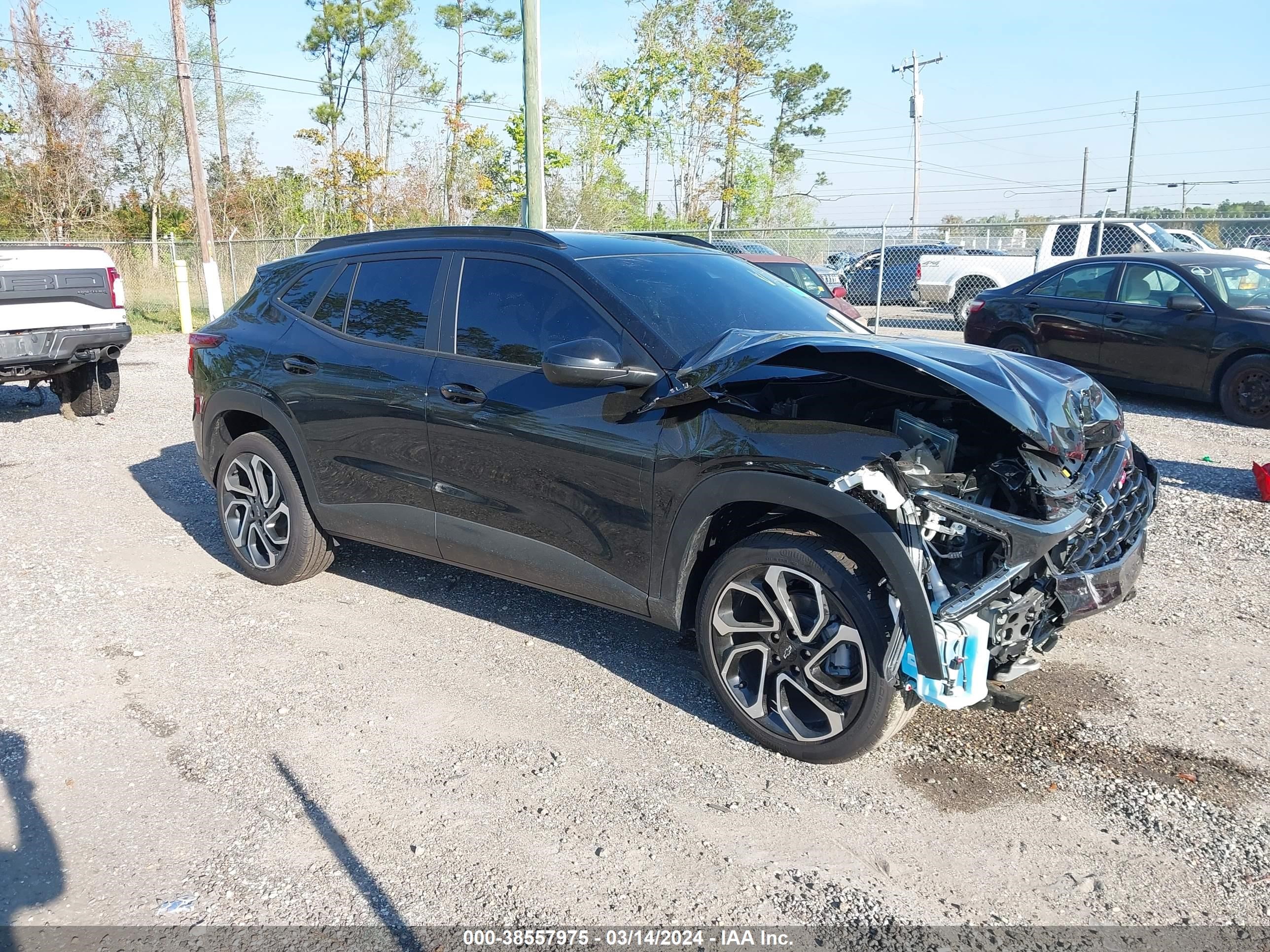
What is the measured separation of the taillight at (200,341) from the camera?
18.2ft

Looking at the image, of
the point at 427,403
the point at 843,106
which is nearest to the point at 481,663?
the point at 427,403

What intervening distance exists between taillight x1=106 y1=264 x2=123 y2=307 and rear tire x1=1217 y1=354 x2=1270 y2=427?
10698mm

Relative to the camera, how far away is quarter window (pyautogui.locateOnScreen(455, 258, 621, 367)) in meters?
4.00

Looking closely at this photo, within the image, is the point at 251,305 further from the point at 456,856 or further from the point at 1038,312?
the point at 1038,312

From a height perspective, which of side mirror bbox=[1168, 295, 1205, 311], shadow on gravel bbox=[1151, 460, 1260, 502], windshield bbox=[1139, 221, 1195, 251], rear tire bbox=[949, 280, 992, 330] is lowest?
shadow on gravel bbox=[1151, 460, 1260, 502]

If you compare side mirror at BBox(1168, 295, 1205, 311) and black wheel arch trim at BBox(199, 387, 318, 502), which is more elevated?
side mirror at BBox(1168, 295, 1205, 311)

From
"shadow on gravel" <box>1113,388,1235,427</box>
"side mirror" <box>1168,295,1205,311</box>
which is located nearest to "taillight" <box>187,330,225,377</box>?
"side mirror" <box>1168,295,1205,311</box>

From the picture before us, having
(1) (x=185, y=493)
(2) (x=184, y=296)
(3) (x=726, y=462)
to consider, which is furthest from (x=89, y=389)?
(3) (x=726, y=462)

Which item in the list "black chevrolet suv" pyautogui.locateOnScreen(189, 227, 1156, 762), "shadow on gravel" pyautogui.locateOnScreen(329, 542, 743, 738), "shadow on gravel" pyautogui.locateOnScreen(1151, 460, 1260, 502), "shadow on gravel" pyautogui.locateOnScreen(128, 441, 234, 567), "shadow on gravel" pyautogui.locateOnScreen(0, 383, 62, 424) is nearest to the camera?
"black chevrolet suv" pyautogui.locateOnScreen(189, 227, 1156, 762)

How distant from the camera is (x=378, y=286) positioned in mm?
4805

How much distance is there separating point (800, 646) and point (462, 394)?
1854mm

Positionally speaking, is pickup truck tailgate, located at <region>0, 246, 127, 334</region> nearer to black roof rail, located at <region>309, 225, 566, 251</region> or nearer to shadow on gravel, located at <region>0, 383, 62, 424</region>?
shadow on gravel, located at <region>0, 383, 62, 424</region>

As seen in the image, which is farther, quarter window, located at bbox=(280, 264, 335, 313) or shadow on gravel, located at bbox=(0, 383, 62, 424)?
shadow on gravel, located at bbox=(0, 383, 62, 424)

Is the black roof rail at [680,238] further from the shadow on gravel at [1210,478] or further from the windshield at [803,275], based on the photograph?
the windshield at [803,275]
